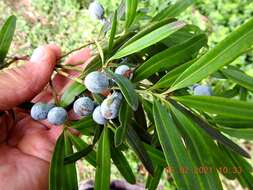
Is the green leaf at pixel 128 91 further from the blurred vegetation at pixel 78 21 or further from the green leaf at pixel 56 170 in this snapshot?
the blurred vegetation at pixel 78 21

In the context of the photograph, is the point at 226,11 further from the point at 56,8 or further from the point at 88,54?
the point at 88,54

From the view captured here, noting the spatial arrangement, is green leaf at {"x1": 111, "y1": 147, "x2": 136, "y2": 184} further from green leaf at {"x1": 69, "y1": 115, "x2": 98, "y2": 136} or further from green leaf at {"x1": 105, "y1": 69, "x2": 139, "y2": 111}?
green leaf at {"x1": 105, "y1": 69, "x2": 139, "y2": 111}

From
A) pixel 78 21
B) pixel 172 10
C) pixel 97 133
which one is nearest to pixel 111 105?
pixel 97 133

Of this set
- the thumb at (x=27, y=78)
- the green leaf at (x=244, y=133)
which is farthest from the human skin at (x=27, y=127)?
the green leaf at (x=244, y=133)

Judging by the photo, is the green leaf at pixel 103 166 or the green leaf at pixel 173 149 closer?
the green leaf at pixel 173 149

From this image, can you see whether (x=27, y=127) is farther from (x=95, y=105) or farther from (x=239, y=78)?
(x=239, y=78)

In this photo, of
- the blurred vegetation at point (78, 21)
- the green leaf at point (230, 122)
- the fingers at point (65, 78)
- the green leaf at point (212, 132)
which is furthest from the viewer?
the blurred vegetation at point (78, 21)
